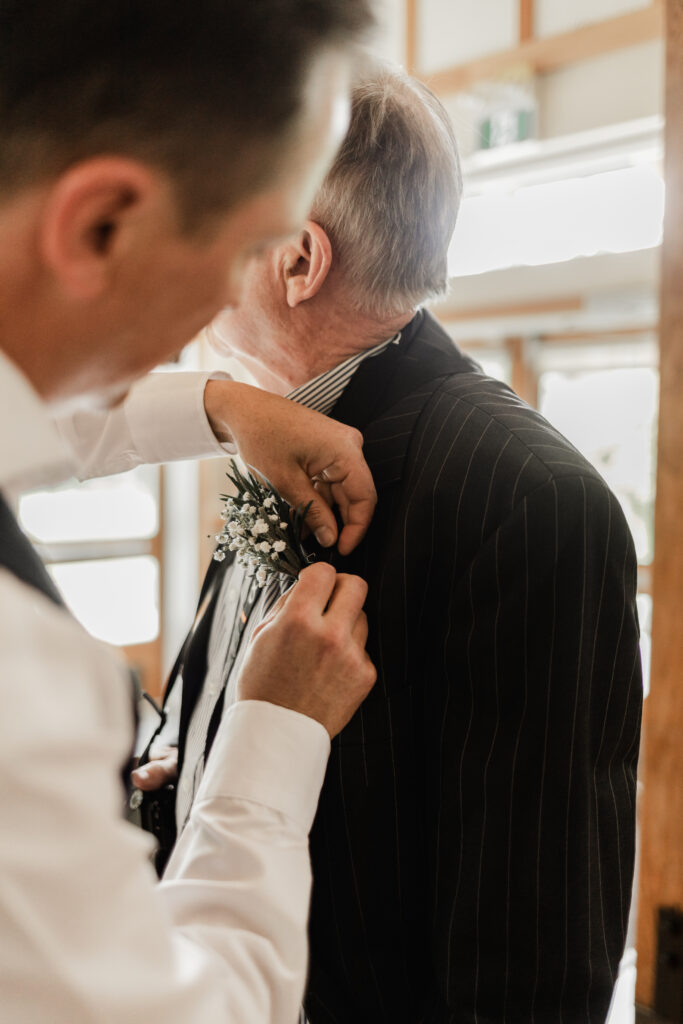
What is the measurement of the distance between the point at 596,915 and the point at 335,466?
24.8 inches

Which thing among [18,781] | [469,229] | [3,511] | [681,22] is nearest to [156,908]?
[18,781]

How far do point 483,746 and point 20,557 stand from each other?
23.8 inches

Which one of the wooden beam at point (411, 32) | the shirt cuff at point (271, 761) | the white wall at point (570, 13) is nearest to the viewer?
the shirt cuff at point (271, 761)

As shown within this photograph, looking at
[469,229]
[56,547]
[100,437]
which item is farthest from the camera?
[56,547]

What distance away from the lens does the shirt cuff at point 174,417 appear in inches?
51.1

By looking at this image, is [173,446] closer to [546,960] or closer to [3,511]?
[3,511]


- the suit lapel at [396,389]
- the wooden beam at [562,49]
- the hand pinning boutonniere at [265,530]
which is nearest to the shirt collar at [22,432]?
the hand pinning boutonniere at [265,530]

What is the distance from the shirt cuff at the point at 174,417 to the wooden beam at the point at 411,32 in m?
4.84

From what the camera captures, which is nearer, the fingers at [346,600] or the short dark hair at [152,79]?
the short dark hair at [152,79]

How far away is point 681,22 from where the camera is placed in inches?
68.6

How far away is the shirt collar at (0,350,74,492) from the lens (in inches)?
24.3

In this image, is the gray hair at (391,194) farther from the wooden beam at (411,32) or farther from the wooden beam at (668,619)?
the wooden beam at (411,32)

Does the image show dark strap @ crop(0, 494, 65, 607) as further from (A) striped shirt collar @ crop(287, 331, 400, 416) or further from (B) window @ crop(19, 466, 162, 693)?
(B) window @ crop(19, 466, 162, 693)

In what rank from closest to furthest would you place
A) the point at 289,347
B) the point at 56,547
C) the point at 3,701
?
1. the point at 3,701
2. the point at 289,347
3. the point at 56,547
